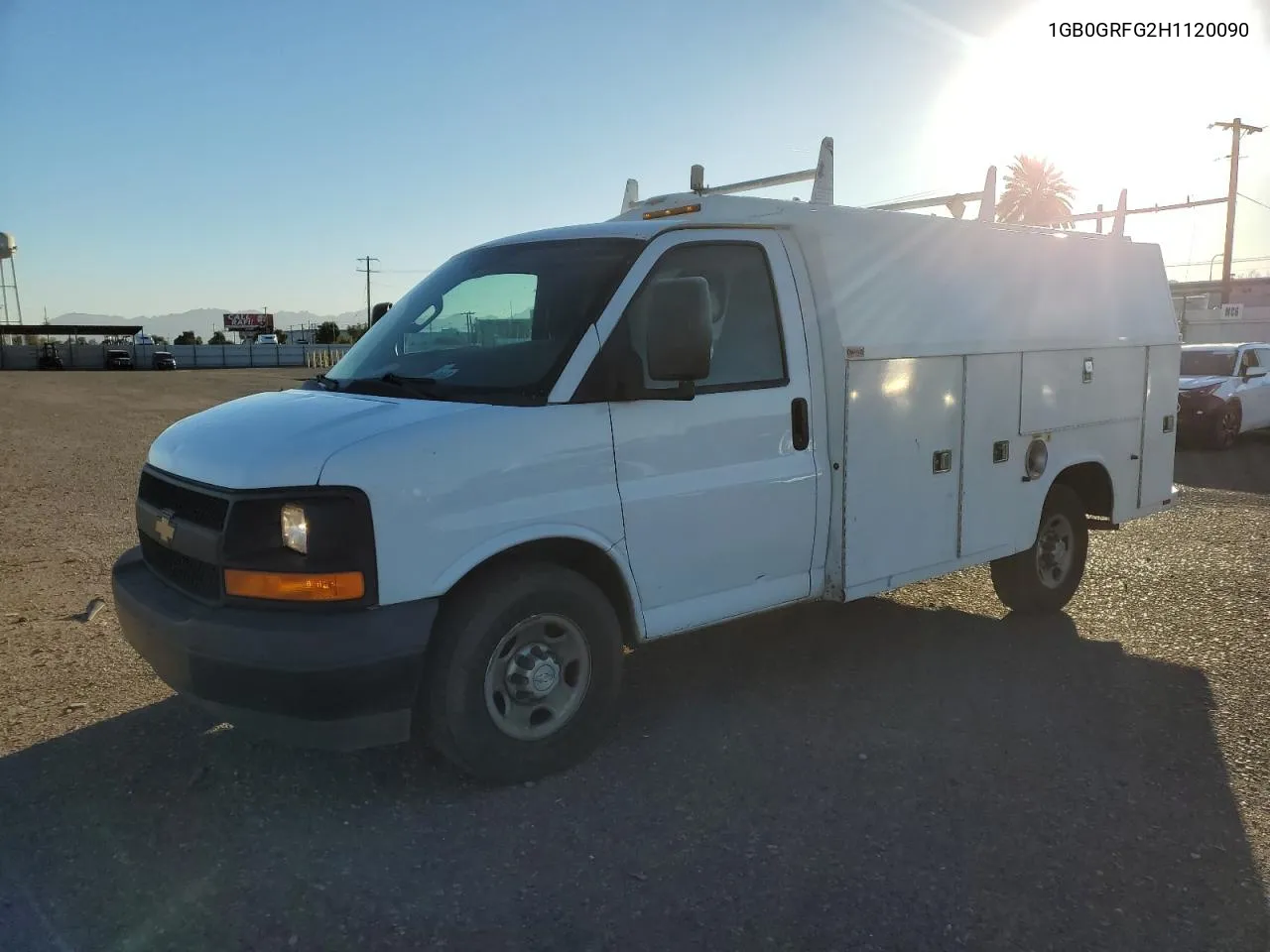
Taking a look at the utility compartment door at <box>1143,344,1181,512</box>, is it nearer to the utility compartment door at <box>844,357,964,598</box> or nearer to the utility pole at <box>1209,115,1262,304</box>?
the utility compartment door at <box>844,357,964,598</box>

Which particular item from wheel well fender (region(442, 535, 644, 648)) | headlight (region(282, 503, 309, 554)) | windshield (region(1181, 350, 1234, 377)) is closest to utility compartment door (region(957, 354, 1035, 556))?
wheel well fender (region(442, 535, 644, 648))

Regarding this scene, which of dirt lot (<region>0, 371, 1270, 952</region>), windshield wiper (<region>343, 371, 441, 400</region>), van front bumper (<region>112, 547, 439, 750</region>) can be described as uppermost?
windshield wiper (<region>343, 371, 441, 400</region>)

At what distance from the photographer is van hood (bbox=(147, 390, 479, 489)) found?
3.42 metres

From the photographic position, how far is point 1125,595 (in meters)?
6.82

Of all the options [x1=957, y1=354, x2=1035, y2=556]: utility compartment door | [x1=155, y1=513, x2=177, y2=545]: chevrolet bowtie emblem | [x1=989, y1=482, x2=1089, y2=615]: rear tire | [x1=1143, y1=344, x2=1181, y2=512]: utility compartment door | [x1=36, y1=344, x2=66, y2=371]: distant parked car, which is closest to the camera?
[x1=155, y1=513, x2=177, y2=545]: chevrolet bowtie emblem

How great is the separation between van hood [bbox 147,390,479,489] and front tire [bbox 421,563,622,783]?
699 millimetres

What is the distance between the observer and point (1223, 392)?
1532 cm

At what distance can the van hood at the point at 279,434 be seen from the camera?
3.42m

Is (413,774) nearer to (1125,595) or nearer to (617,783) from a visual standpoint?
(617,783)

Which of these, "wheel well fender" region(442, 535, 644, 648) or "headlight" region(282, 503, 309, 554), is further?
"wheel well fender" region(442, 535, 644, 648)

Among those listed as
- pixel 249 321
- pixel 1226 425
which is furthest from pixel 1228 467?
pixel 249 321

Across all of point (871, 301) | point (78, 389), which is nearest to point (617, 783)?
point (871, 301)

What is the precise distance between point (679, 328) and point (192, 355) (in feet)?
276

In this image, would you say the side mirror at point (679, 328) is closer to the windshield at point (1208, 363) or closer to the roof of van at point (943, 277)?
the roof of van at point (943, 277)
